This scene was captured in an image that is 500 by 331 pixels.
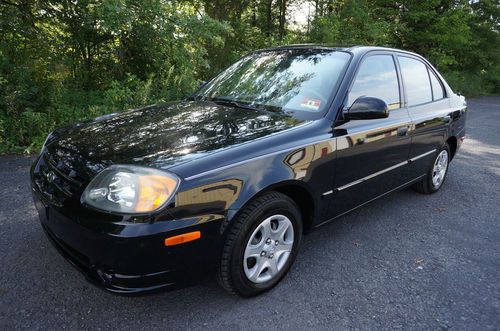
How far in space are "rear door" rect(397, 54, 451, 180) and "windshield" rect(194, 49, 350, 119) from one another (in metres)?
0.97

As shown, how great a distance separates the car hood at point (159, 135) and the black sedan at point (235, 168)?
0.01 metres

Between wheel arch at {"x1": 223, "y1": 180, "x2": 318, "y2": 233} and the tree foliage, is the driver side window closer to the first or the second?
wheel arch at {"x1": 223, "y1": 180, "x2": 318, "y2": 233}

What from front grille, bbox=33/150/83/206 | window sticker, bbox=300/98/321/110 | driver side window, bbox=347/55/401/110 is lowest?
front grille, bbox=33/150/83/206

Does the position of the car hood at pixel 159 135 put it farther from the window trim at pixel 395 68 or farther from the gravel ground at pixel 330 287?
the gravel ground at pixel 330 287

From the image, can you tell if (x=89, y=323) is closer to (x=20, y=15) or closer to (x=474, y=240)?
(x=474, y=240)

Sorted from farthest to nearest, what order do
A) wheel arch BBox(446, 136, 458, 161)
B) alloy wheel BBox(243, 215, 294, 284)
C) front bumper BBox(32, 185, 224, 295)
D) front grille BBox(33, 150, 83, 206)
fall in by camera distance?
1. wheel arch BBox(446, 136, 458, 161)
2. alloy wheel BBox(243, 215, 294, 284)
3. front grille BBox(33, 150, 83, 206)
4. front bumper BBox(32, 185, 224, 295)

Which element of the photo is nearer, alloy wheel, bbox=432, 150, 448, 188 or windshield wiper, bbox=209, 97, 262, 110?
windshield wiper, bbox=209, 97, 262, 110

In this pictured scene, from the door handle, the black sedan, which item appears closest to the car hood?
the black sedan

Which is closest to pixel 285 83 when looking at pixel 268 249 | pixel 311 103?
pixel 311 103

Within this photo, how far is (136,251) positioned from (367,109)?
1816 mm

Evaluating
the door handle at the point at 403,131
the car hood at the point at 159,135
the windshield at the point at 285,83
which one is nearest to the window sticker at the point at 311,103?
the windshield at the point at 285,83

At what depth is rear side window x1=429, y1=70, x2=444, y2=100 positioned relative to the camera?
4.14 meters

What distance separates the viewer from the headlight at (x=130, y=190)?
191 cm

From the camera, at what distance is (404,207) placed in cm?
412
